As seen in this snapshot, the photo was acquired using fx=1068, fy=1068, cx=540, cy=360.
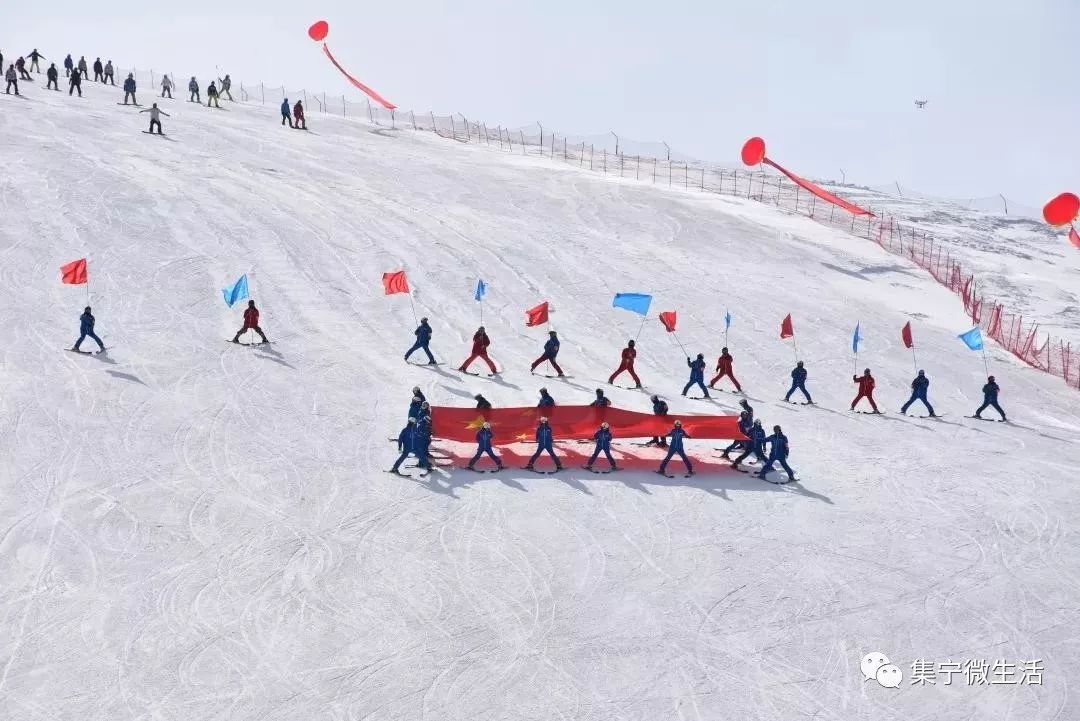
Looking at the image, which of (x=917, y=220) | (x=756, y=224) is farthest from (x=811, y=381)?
(x=917, y=220)

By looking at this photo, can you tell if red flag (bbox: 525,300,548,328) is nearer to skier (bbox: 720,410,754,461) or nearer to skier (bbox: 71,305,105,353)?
skier (bbox: 720,410,754,461)

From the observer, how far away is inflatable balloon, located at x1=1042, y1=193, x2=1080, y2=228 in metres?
23.3

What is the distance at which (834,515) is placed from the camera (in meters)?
16.4

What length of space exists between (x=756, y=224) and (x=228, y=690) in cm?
2991

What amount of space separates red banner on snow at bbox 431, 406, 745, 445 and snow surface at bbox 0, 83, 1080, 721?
0.44 m

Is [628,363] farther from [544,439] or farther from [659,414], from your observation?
[544,439]

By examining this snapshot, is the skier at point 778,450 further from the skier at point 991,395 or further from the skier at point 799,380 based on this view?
the skier at point 991,395

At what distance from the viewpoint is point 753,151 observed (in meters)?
31.8

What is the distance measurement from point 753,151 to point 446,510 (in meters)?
20.0

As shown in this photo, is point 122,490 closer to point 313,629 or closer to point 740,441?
Answer: point 313,629

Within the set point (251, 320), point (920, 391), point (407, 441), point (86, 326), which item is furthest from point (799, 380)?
point (86, 326)

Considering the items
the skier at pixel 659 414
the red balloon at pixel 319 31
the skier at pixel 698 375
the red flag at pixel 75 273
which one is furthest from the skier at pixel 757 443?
the red balloon at pixel 319 31

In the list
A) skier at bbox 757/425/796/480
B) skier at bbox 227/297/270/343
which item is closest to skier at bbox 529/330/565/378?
skier at bbox 227/297/270/343

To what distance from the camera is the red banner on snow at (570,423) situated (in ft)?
57.1
